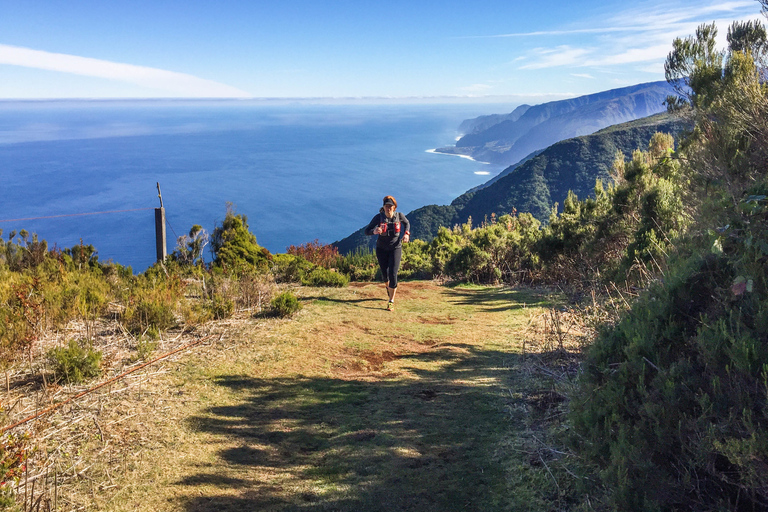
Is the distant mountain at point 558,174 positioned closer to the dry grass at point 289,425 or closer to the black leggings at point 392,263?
the black leggings at point 392,263

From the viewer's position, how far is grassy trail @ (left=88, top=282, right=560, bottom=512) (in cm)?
301

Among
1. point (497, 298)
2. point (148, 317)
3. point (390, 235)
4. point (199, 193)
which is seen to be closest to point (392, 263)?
point (390, 235)

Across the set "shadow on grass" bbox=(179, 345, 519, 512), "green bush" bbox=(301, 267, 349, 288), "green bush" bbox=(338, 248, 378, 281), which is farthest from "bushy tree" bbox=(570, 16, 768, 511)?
"green bush" bbox=(338, 248, 378, 281)

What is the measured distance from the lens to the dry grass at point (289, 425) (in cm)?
300

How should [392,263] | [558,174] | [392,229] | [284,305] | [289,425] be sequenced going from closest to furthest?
[289,425]
[284,305]
[392,229]
[392,263]
[558,174]

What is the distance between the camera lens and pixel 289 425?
13.2ft

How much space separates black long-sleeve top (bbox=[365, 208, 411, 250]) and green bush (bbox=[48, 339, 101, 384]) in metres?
4.31

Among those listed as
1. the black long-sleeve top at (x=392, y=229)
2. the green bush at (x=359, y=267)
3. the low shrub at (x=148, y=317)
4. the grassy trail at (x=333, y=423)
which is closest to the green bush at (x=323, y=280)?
the black long-sleeve top at (x=392, y=229)

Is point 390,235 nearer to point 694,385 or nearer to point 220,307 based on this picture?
point 220,307

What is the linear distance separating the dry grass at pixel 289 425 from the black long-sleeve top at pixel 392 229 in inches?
76.6

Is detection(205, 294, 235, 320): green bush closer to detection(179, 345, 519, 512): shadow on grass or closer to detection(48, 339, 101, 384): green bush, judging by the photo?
detection(179, 345, 519, 512): shadow on grass

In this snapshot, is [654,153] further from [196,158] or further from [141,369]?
[196,158]

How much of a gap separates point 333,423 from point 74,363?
2418 millimetres

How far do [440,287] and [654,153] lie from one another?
5.45m
